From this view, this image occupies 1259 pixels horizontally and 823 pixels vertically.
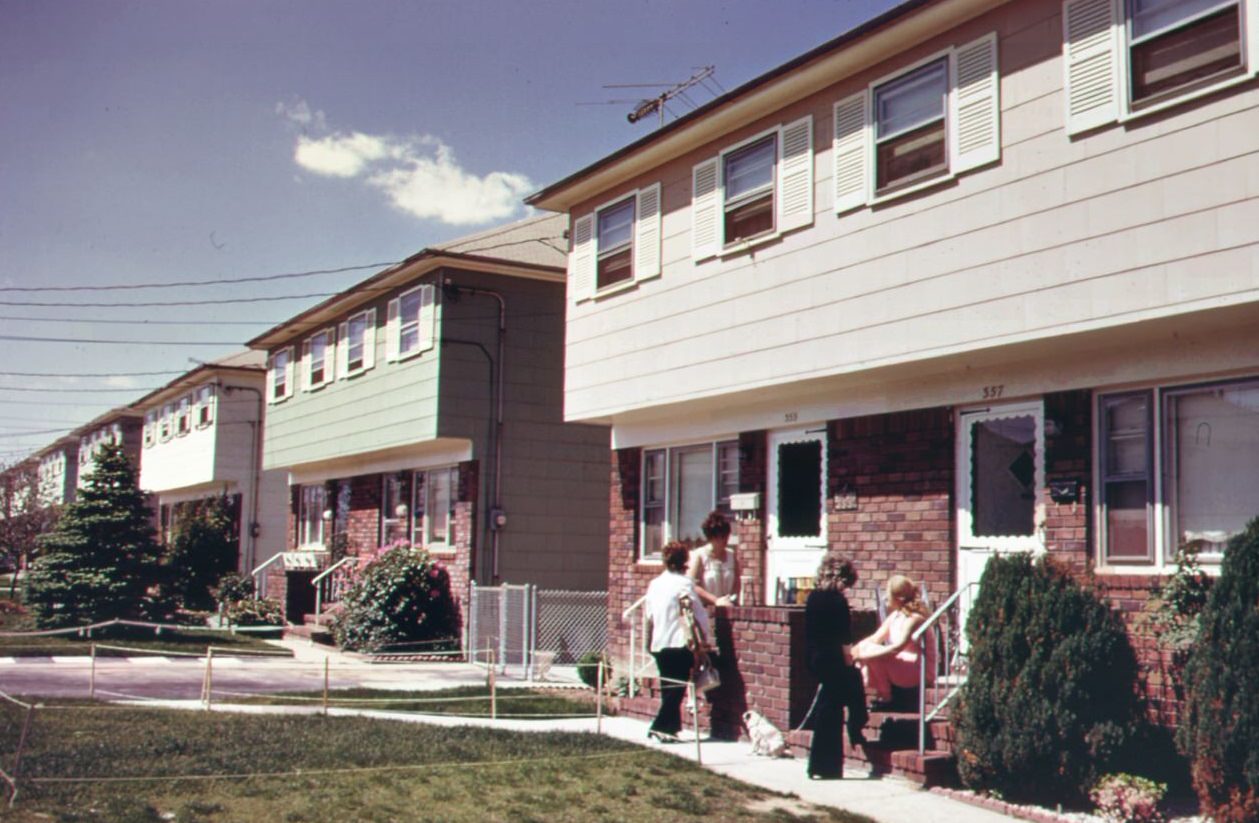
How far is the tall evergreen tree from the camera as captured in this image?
24.3 m

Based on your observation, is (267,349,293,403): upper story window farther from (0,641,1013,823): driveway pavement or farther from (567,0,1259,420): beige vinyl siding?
(567,0,1259,420): beige vinyl siding

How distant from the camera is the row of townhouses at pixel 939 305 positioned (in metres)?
9.72

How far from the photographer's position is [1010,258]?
428 inches

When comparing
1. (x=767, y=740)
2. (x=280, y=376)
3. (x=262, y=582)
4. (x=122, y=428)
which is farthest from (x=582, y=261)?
(x=122, y=428)

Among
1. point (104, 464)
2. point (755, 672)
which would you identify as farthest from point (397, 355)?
point (755, 672)

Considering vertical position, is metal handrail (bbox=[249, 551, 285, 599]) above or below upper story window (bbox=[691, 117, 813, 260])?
below

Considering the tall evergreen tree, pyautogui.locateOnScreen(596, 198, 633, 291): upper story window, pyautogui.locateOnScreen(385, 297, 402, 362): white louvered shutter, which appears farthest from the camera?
the tall evergreen tree

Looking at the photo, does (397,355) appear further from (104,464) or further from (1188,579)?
(1188,579)

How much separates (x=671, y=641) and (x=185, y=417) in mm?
32371

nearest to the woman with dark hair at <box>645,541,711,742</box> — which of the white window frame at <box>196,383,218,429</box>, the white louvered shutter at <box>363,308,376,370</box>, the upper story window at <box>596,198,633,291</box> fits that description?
the upper story window at <box>596,198,633,291</box>

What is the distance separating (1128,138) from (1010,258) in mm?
1394

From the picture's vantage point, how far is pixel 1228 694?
8078 mm

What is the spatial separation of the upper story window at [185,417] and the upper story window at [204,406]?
88 cm

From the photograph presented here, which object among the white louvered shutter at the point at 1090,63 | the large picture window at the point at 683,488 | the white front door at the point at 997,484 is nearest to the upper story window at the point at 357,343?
the large picture window at the point at 683,488
